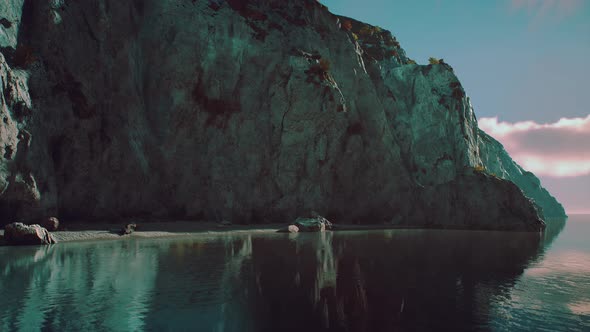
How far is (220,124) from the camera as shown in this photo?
59.3 meters

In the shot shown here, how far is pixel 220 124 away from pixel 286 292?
4684 centimetres

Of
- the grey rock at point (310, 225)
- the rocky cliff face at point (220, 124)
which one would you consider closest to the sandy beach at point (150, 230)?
the rocky cliff face at point (220, 124)

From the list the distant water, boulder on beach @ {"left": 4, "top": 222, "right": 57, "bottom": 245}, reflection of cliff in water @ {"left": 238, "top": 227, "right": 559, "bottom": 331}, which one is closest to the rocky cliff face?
boulder on beach @ {"left": 4, "top": 222, "right": 57, "bottom": 245}

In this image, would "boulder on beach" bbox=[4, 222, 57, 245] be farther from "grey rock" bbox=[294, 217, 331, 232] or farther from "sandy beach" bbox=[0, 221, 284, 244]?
"grey rock" bbox=[294, 217, 331, 232]

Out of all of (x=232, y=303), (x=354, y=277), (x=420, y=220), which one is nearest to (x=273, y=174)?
(x=420, y=220)

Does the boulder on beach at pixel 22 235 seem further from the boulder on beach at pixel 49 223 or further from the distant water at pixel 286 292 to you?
the distant water at pixel 286 292

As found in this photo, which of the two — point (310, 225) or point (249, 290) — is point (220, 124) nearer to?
point (310, 225)

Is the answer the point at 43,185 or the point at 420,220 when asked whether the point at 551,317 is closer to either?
the point at 43,185

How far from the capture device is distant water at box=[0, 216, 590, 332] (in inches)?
445

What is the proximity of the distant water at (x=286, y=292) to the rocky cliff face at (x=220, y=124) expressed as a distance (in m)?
Answer: 16.7

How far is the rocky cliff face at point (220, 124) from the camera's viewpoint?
39562 mm

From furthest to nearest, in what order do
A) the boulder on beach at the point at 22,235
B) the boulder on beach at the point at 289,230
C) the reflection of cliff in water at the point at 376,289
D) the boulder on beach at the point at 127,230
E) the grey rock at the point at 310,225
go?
the grey rock at the point at 310,225
the boulder on beach at the point at 289,230
the boulder on beach at the point at 127,230
the boulder on beach at the point at 22,235
the reflection of cliff in water at the point at 376,289

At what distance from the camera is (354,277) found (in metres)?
18.1

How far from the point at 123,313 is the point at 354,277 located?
383 inches
